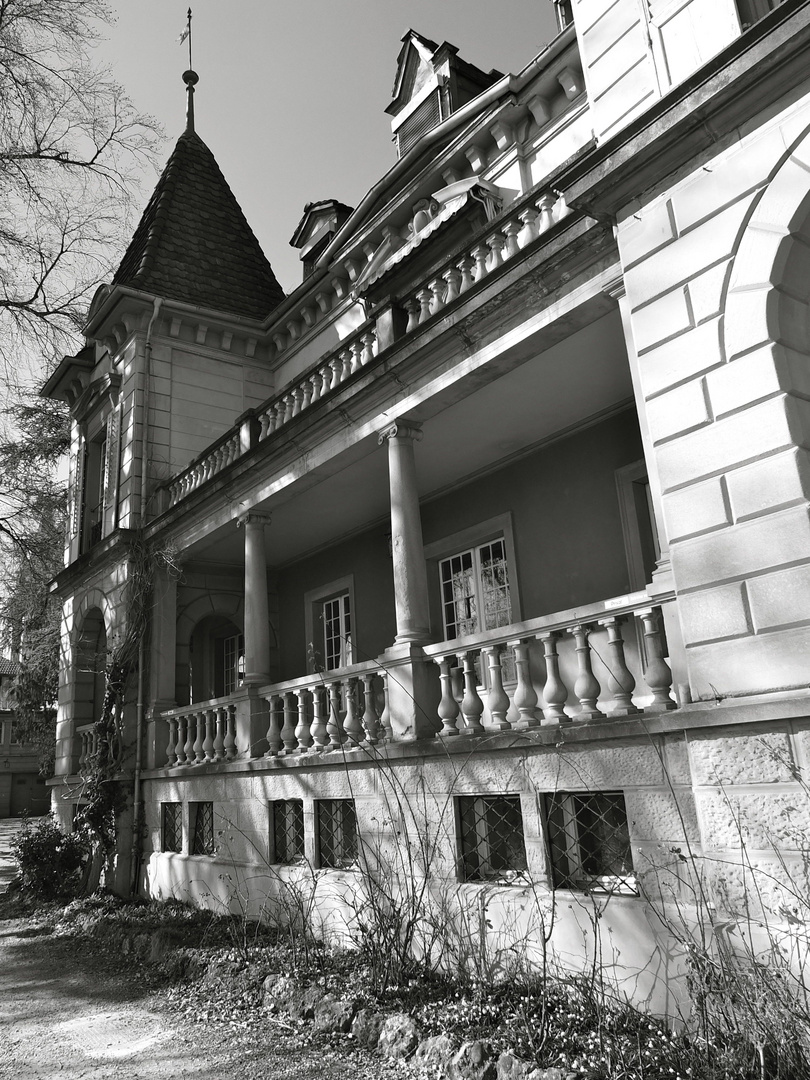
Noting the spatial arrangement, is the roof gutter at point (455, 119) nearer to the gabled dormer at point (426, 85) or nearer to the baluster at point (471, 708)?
the gabled dormer at point (426, 85)

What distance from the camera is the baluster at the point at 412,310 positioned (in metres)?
9.08

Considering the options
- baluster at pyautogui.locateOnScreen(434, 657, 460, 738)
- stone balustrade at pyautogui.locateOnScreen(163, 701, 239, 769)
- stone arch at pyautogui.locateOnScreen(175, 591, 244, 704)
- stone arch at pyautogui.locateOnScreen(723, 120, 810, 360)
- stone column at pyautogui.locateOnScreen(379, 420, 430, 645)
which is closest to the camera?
stone arch at pyautogui.locateOnScreen(723, 120, 810, 360)

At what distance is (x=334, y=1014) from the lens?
6.04 metres

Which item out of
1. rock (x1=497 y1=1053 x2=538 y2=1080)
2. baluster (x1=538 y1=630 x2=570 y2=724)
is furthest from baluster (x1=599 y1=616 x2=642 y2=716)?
rock (x1=497 y1=1053 x2=538 y2=1080)

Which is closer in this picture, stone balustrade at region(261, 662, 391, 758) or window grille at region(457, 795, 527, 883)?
window grille at region(457, 795, 527, 883)

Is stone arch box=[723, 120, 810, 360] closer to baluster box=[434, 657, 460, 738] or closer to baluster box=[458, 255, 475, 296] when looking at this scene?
baluster box=[458, 255, 475, 296]

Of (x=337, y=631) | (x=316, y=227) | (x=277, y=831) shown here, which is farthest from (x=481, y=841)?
(x=316, y=227)

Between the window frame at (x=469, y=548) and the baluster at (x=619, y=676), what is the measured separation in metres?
3.90

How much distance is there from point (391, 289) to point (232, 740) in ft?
23.1

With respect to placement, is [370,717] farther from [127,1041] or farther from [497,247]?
[497,247]

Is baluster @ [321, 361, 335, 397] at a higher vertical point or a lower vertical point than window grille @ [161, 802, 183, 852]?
higher

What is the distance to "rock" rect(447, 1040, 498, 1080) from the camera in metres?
4.78

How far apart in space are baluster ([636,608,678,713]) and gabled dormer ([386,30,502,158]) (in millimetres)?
10202

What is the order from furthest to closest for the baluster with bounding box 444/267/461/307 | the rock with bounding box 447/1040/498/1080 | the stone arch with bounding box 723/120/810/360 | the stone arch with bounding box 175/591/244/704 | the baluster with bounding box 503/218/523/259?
the stone arch with bounding box 175/591/244/704 → the baluster with bounding box 444/267/461/307 → the baluster with bounding box 503/218/523/259 → the stone arch with bounding box 723/120/810/360 → the rock with bounding box 447/1040/498/1080
